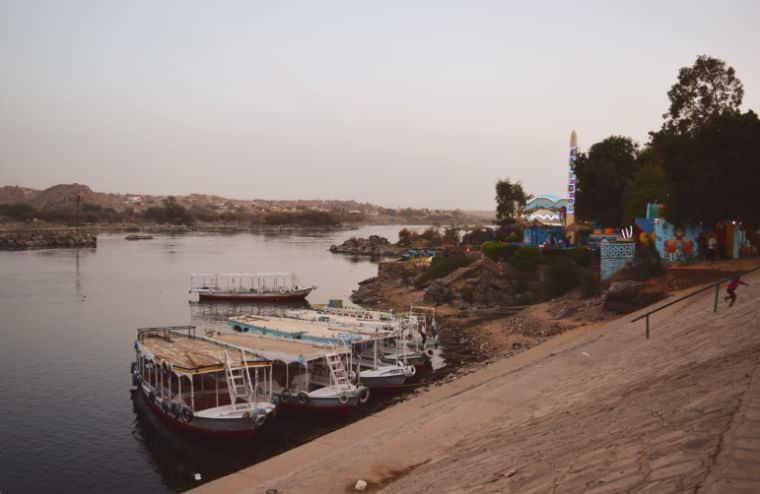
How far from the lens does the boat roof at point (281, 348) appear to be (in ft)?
67.7

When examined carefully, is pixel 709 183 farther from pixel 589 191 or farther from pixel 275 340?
pixel 589 191

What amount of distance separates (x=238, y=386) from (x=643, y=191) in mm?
34362

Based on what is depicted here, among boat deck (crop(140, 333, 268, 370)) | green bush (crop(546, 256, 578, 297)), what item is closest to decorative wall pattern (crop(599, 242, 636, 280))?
green bush (crop(546, 256, 578, 297))

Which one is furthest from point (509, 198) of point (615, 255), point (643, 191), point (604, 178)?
point (615, 255)

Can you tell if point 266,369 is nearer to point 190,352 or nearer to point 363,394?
point 190,352

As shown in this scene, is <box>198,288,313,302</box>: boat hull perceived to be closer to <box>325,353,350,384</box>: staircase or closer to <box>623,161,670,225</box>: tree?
<box>623,161,670,225</box>: tree

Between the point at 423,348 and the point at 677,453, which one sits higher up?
the point at 677,453

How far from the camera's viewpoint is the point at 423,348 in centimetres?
2669

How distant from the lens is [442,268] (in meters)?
47.3

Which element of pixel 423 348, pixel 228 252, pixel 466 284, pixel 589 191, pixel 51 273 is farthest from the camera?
pixel 228 252

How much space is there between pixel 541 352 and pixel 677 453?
16205 millimetres

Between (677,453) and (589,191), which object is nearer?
(677,453)

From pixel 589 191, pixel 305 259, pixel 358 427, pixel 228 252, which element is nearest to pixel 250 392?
pixel 358 427

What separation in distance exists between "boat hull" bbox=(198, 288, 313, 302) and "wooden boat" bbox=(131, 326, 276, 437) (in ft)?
95.1
